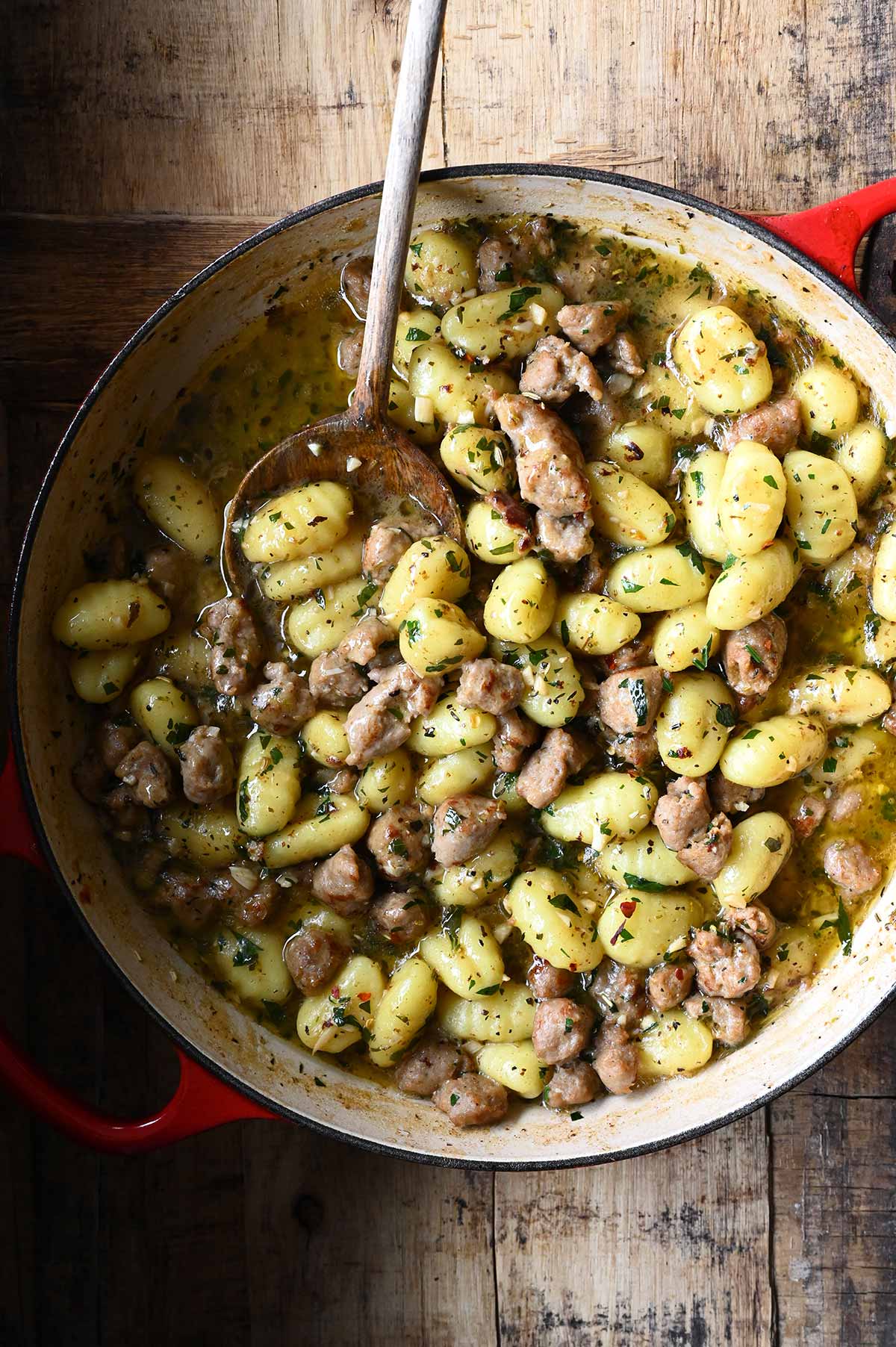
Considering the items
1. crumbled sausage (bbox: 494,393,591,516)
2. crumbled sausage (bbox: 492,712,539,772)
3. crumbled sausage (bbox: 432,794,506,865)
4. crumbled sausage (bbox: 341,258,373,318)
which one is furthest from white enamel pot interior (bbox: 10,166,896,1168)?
crumbled sausage (bbox: 492,712,539,772)

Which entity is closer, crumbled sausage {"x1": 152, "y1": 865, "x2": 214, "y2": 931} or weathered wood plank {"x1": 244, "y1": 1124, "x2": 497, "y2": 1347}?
crumbled sausage {"x1": 152, "y1": 865, "x2": 214, "y2": 931}

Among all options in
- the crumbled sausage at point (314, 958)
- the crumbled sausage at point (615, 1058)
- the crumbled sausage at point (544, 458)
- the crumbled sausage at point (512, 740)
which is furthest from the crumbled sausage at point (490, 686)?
the crumbled sausage at point (615, 1058)

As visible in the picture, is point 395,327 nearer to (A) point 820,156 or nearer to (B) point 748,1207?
(A) point 820,156

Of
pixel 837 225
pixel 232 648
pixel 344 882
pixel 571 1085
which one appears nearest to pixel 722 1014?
pixel 571 1085

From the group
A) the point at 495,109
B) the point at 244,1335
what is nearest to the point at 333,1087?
the point at 244,1335

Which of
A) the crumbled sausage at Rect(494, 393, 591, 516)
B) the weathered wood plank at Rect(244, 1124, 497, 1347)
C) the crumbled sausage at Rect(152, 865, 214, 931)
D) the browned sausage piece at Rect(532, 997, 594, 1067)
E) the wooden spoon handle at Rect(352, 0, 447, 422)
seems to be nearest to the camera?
the wooden spoon handle at Rect(352, 0, 447, 422)

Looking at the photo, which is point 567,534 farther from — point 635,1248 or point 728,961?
point 635,1248

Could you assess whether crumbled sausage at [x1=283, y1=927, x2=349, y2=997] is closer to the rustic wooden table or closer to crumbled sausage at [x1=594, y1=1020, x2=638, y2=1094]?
the rustic wooden table
